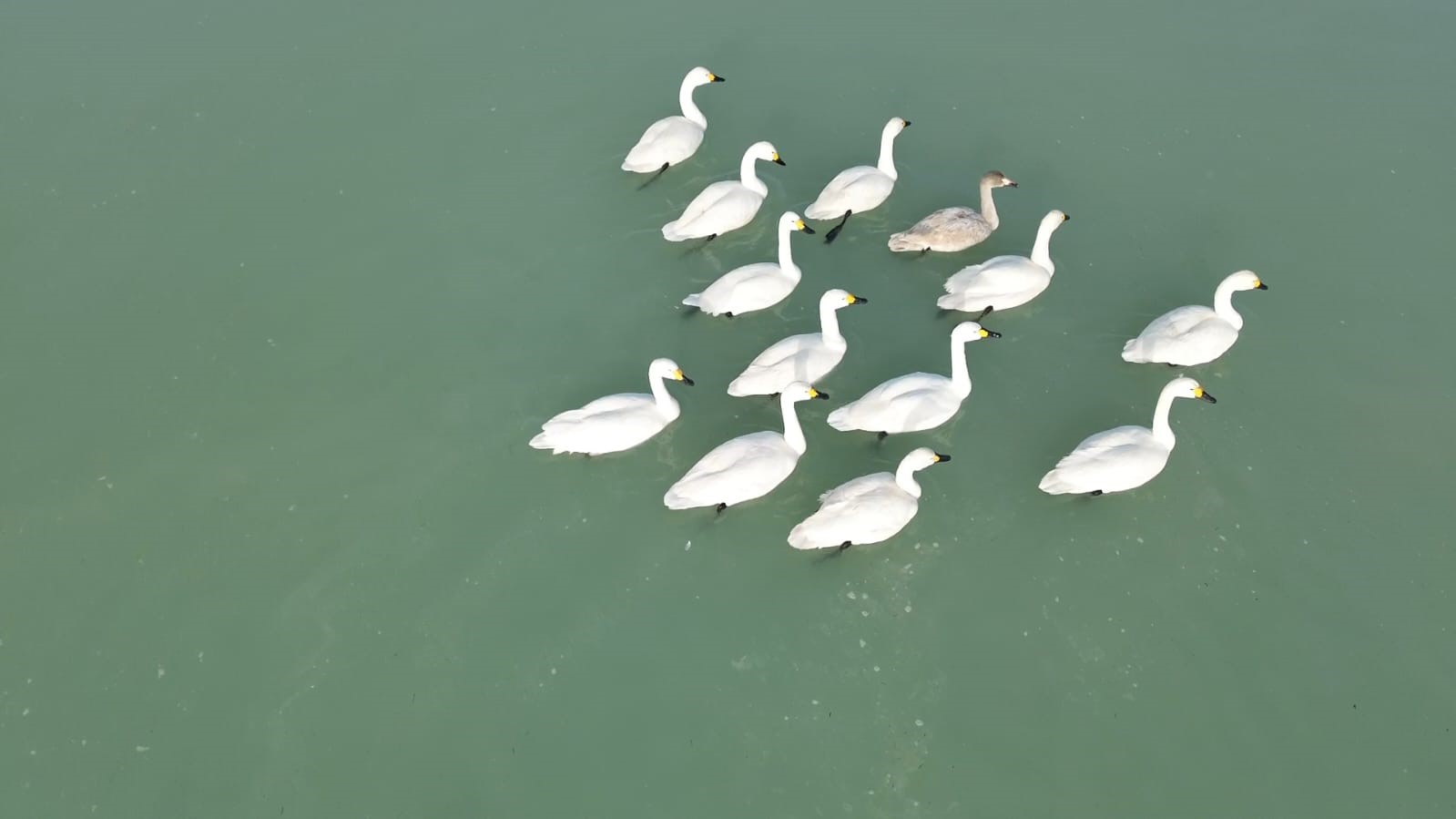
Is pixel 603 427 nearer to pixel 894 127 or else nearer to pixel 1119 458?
pixel 1119 458

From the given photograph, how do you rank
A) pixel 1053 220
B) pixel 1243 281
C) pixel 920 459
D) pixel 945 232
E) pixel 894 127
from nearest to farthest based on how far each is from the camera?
pixel 920 459
pixel 1243 281
pixel 1053 220
pixel 945 232
pixel 894 127

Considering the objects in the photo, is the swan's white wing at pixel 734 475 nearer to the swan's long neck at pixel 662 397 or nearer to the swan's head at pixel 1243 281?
the swan's long neck at pixel 662 397

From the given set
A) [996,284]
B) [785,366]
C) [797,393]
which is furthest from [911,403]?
[996,284]

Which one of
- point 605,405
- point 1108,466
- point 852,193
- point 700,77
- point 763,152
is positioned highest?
point 700,77

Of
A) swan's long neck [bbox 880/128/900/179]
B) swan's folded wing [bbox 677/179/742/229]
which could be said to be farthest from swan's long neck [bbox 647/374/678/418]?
swan's long neck [bbox 880/128/900/179]

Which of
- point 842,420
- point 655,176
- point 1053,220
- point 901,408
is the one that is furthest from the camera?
point 655,176

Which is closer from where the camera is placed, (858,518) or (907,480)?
(858,518)

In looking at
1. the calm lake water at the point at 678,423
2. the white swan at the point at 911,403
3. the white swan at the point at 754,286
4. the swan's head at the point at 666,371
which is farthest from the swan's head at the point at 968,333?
the swan's head at the point at 666,371

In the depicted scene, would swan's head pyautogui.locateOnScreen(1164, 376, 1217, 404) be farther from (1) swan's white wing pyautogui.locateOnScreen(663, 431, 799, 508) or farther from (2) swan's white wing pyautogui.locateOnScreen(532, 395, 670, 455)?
(2) swan's white wing pyautogui.locateOnScreen(532, 395, 670, 455)
